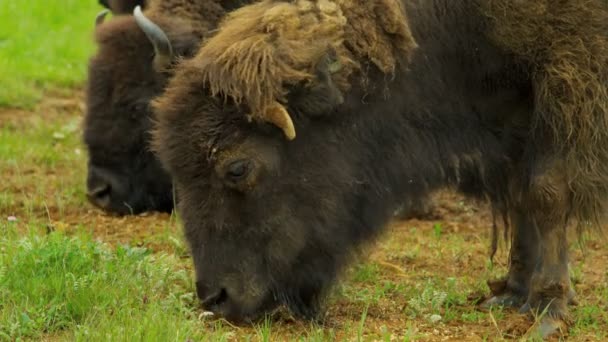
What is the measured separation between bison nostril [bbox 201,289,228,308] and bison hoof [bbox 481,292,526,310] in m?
1.59

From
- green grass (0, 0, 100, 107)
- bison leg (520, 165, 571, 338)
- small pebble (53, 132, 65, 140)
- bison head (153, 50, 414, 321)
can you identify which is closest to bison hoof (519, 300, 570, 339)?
bison leg (520, 165, 571, 338)

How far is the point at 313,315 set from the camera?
5.33 metres

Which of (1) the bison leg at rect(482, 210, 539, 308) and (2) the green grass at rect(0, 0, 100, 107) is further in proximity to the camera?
(2) the green grass at rect(0, 0, 100, 107)

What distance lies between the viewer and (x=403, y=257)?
7.08 metres

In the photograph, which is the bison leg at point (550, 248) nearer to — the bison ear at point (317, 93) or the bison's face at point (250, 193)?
the bison's face at point (250, 193)

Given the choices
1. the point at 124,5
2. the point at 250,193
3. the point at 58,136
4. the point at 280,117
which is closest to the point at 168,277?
the point at 250,193

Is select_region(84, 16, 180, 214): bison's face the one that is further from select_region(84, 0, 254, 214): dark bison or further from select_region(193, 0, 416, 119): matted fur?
select_region(193, 0, 416, 119): matted fur

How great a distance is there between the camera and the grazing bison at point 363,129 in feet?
16.6

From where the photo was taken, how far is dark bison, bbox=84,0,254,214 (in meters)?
8.27

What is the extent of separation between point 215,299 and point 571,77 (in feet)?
6.57

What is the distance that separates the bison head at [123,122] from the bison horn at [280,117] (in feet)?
10.8

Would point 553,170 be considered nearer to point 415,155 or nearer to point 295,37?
point 415,155

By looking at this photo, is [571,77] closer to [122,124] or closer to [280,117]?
[280,117]

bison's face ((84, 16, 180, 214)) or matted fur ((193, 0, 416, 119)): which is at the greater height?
matted fur ((193, 0, 416, 119))
